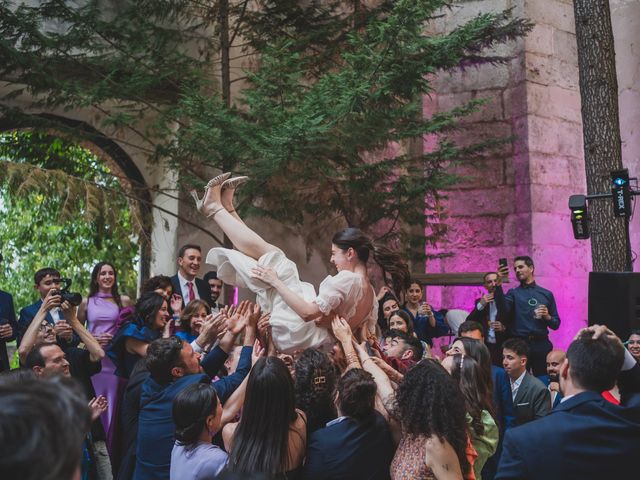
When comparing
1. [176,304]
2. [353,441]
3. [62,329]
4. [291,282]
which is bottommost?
[353,441]

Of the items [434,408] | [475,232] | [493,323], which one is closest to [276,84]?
[493,323]

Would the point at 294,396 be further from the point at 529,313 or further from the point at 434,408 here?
the point at 529,313

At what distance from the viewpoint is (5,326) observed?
16.4 feet

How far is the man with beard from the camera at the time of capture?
7039 mm

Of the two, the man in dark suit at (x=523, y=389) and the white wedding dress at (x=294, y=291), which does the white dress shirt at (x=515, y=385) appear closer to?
the man in dark suit at (x=523, y=389)

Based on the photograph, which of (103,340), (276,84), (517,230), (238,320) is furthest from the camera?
(517,230)

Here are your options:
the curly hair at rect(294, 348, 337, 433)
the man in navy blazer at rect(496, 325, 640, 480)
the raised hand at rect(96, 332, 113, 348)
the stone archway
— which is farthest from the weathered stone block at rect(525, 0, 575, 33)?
the man in navy blazer at rect(496, 325, 640, 480)

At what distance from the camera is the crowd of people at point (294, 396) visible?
2.23m

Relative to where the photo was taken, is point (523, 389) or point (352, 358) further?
point (523, 389)

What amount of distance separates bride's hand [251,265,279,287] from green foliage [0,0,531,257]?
2691 mm

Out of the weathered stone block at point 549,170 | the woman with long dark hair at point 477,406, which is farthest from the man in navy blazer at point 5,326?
the weathered stone block at point 549,170

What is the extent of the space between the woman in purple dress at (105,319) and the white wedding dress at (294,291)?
1.46 metres

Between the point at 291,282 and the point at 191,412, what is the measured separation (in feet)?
4.23

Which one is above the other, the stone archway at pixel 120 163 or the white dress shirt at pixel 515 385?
the stone archway at pixel 120 163
